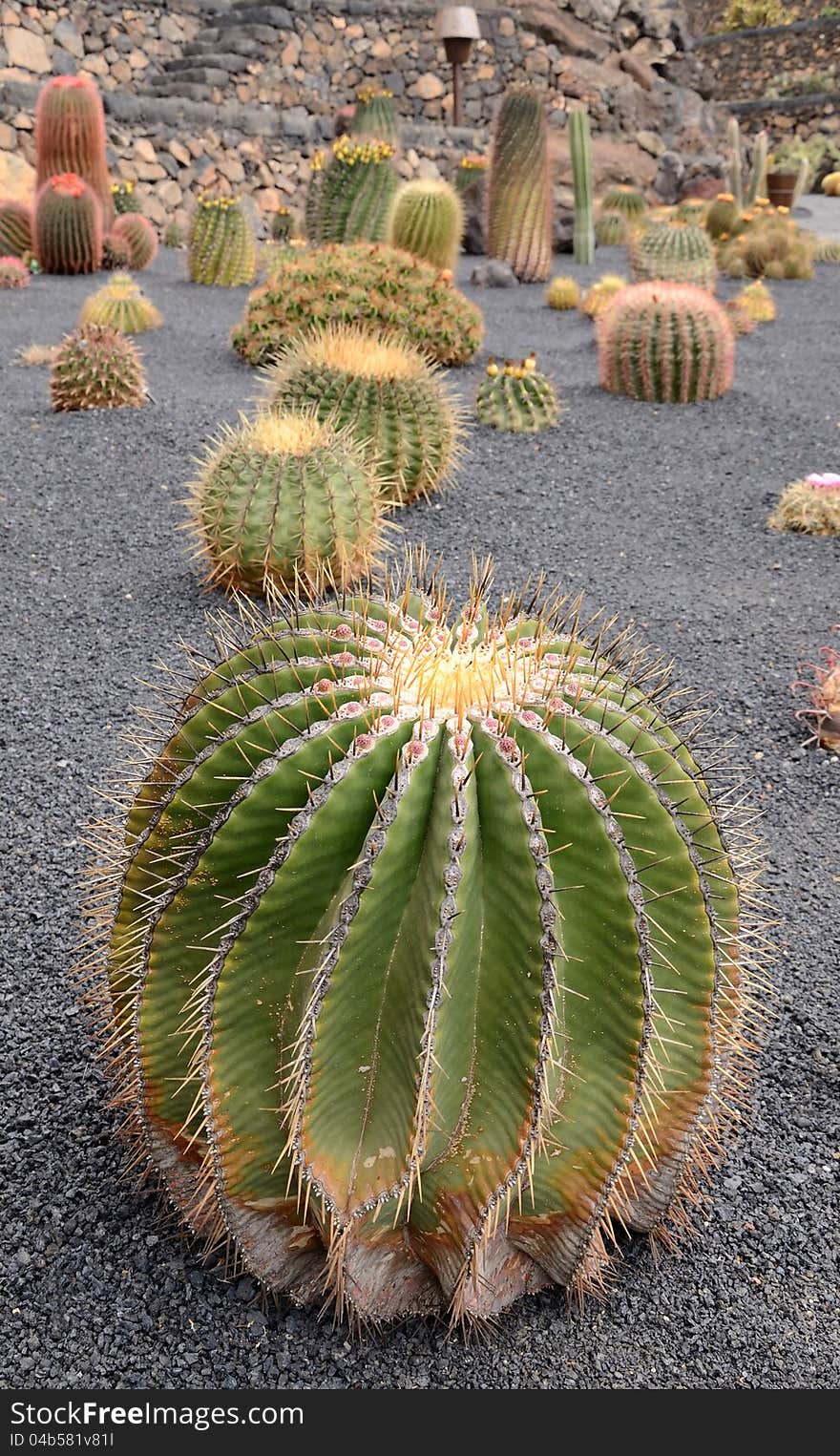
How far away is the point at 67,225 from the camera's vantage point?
11273 mm

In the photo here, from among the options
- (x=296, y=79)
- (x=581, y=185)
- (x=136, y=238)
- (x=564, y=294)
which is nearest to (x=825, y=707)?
(x=564, y=294)

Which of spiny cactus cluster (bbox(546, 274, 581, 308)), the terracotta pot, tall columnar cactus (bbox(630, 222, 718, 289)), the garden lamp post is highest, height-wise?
the garden lamp post

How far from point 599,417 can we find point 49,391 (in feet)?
11.0

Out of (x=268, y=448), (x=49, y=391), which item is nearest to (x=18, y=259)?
(x=49, y=391)

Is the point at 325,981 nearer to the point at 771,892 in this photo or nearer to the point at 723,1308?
the point at 723,1308

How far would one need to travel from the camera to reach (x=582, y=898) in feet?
5.09

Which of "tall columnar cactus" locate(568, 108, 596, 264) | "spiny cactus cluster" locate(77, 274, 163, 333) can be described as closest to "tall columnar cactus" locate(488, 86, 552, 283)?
"tall columnar cactus" locate(568, 108, 596, 264)

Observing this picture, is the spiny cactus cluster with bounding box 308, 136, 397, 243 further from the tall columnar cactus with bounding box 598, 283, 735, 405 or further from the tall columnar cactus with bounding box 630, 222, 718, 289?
the tall columnar cactus with bounding box 598, 283, 735, 405

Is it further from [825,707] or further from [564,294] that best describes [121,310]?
[825,707]

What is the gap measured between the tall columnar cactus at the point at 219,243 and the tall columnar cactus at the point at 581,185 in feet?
14.8

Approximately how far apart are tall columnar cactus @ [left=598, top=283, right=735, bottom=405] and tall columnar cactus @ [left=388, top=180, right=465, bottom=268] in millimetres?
3849

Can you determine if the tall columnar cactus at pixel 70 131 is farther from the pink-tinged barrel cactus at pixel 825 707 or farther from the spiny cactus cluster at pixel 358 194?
the pink-tinged barrel cactus at pixel 825 707

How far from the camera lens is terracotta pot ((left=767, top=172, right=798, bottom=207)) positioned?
1994cm

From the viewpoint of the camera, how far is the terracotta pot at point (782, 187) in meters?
19.9
